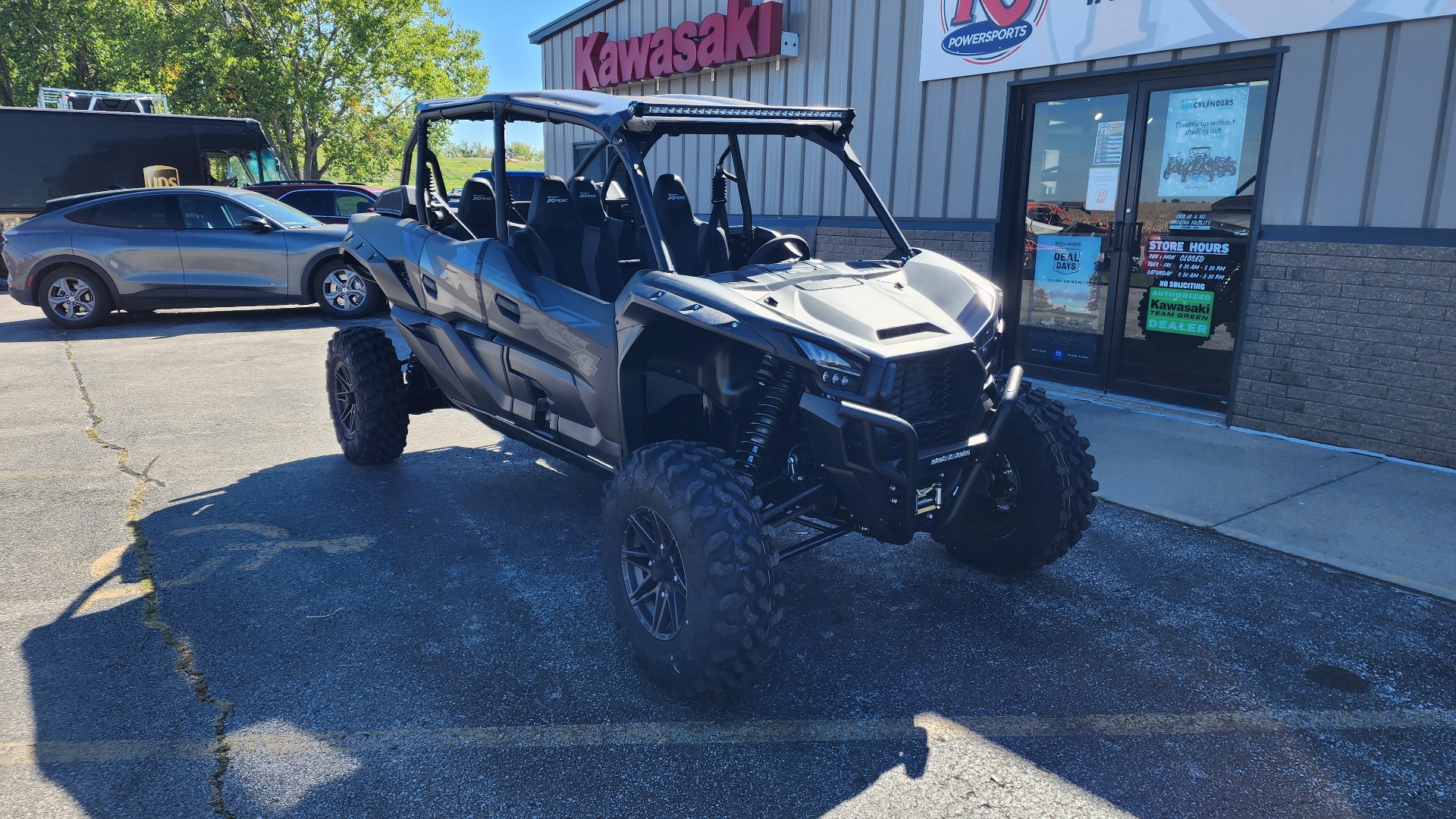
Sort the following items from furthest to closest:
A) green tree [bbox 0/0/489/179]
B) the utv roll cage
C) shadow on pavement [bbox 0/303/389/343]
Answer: green tree [bbox 0/0/489/179] < shadow on pavement [bbox 0/303/389/343] < the utv roll cage

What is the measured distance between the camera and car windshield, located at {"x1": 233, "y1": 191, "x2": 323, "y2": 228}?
12.4 m

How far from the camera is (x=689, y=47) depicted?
Answer: 12.1m

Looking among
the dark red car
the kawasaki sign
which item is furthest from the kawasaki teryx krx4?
the dark red car

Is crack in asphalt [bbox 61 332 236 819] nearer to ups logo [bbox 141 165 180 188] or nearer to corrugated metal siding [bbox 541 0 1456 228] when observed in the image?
corrugated metal siding [bbox 541 0 1456 228]

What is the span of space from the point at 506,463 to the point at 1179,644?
4171mm

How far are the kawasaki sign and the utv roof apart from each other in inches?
266

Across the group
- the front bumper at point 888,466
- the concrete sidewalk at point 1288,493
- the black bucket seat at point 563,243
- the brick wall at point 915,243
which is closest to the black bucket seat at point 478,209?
the black bucket seat at point 563,243

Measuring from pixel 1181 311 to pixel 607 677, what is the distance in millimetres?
6021

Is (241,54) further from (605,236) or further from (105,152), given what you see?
(605,236)

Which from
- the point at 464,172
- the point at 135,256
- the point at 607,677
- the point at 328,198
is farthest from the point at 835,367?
the point at 464,172

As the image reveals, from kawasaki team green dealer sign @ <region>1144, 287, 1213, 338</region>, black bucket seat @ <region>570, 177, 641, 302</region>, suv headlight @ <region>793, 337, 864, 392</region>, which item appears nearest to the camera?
suv headlight @ <region>793, 337, 864, 392</region>

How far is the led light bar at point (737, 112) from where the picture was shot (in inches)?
156

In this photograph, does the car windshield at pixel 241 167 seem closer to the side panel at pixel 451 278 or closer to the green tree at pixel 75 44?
the green tree at pixel 75 44

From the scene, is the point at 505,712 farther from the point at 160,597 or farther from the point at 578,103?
the point at 578,103
